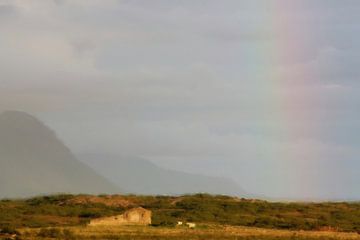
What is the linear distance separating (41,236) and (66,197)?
216 ft

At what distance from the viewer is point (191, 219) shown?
104 m

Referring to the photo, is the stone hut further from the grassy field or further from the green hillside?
the grassy field

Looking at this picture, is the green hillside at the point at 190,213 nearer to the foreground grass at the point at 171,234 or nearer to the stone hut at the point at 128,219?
the stone hut at the point at 128,219

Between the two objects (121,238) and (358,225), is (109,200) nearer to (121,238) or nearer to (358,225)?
(358,225)

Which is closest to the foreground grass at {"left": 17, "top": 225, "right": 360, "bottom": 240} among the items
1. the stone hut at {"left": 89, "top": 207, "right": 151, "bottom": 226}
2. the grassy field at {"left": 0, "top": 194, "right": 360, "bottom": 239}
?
the grassy field at {"left": 0, "top": 194, "right": 360, "bottom": 239}

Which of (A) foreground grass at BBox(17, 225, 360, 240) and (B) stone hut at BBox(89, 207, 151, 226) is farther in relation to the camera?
(B) stone hut at BBox(89, 207, 151, 226)

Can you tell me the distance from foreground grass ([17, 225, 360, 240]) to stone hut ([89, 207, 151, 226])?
4.83m

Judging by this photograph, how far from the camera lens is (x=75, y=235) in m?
73.8

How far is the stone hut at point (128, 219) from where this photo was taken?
8994cm

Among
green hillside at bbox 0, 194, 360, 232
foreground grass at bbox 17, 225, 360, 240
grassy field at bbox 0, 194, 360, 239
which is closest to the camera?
foreground grass at bbox 17, 225, 360, 240

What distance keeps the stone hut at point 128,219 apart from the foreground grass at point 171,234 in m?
4.83

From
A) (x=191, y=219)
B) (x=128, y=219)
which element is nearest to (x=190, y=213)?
(x=191, y=219)

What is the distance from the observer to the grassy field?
78562 mm

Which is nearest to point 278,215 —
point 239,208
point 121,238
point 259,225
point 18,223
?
point 239,208
